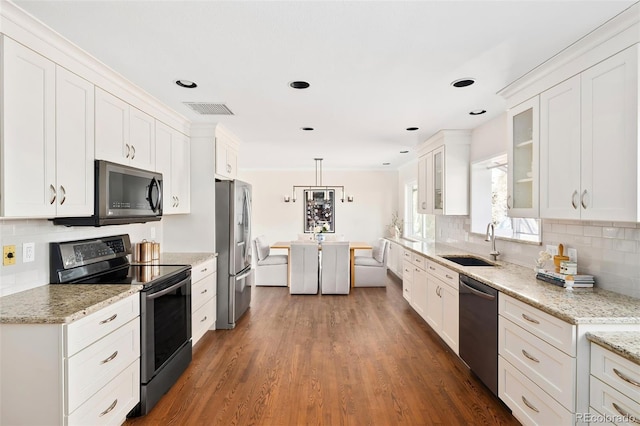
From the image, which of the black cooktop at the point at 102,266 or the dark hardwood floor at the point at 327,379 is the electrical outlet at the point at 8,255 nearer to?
the black cooktop at the point at 102,266

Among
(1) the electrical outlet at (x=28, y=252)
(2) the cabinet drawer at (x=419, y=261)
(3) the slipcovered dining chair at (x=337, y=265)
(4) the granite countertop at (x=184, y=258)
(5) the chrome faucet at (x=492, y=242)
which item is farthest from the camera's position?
(3) the slipcovered dining chair at (x=337, y=265)

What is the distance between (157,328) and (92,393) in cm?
66

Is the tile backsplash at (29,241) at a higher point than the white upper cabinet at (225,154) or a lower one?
lower

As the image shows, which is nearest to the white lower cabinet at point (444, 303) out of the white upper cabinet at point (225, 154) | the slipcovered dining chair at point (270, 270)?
the white upper cabinet at point (225, 154)

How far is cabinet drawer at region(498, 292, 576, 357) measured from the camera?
1677mm

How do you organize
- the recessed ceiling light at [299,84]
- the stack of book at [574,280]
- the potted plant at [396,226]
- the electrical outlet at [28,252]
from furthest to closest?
the potted plant at [396,226]
the recessed ceiling light at [299,84]
the stack of book at [574,280]
the electrical outlet at [28,252]

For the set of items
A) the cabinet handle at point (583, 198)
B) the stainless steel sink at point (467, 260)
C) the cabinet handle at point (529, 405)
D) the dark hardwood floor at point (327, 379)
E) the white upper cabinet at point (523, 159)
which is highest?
the white upper cabinet at point (523, 159)

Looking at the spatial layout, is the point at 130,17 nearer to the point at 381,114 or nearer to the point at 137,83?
the point at 137,83

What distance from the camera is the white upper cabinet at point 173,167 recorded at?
3.29 m

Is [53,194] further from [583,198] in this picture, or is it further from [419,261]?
[419,261]

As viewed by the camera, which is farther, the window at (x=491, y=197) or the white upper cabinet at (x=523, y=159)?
the window at (x=491, y=197)

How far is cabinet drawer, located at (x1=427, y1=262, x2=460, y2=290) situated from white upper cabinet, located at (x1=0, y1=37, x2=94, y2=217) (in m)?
2.96

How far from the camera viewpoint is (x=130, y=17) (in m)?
1.72

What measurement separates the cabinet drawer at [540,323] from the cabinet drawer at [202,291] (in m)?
2.66
